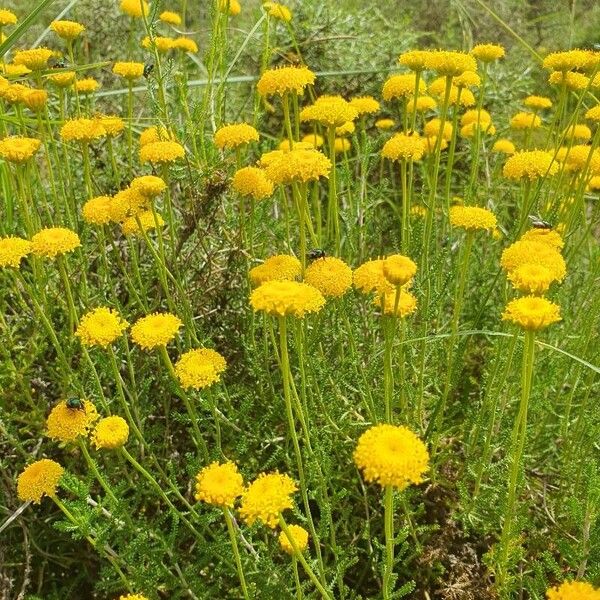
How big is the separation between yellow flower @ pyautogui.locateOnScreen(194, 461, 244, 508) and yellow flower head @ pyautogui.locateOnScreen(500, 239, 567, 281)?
2.46 feet

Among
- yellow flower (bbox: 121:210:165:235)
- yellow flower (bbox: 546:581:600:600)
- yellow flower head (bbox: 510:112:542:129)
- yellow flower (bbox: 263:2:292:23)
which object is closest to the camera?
yellow flower (bbox: 546:581:600:600)

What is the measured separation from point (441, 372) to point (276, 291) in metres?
1.17

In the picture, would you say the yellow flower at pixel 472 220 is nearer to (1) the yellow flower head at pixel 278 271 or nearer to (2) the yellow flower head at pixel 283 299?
(1) the yellow flower head at pixel 278 271

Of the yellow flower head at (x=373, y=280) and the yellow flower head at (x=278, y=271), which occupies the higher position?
the yellow flower head at (x=373, y=280)

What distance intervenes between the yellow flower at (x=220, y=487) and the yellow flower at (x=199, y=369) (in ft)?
0.93

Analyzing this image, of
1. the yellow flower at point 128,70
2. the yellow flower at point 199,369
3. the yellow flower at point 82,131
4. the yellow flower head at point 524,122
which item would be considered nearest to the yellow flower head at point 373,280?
the yellow flower at point 199,369

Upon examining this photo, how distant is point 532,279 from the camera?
1363 millimetres

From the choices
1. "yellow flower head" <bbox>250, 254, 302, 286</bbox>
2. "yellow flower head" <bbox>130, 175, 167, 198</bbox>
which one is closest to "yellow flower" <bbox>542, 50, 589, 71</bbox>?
"yellow flower head" <bbox>250, 254, 302, 286</bbox>

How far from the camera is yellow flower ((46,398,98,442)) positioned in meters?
1.50

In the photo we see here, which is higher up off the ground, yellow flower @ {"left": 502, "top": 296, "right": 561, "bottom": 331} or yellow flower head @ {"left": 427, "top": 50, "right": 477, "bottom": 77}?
yellow flower head @ {"left": 427, "top": 50, "right": 477, "bottom": 77}

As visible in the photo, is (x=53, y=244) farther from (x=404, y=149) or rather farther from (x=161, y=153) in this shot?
(x=404, y=149)

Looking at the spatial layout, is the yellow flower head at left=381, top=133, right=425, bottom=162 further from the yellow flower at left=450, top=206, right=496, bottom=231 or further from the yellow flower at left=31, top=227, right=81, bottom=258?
the yellow flower at left=31, top=227, right=81, bottom=258

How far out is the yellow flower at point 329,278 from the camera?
155 cm

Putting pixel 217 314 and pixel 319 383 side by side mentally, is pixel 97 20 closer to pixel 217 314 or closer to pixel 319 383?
pixel 217 314
